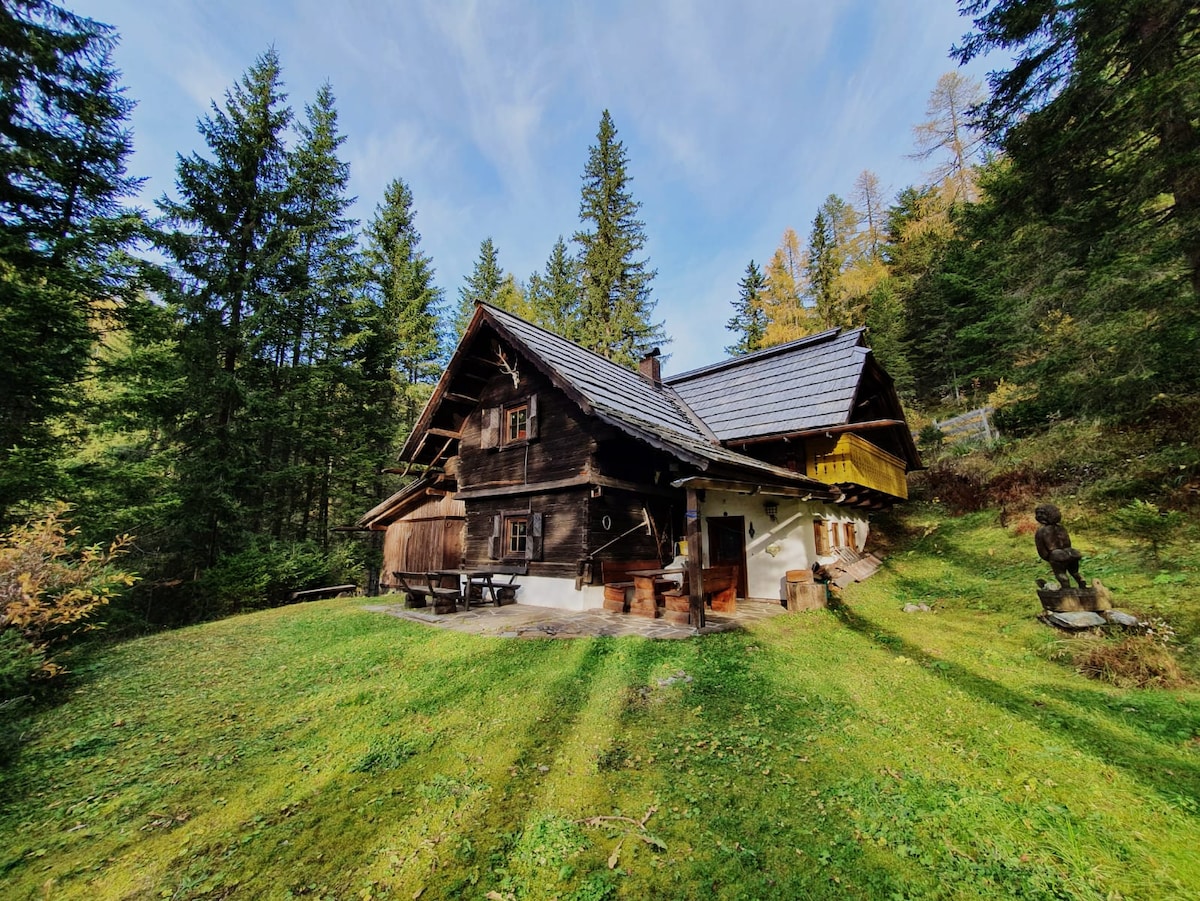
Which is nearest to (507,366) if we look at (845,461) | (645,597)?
(645,597)

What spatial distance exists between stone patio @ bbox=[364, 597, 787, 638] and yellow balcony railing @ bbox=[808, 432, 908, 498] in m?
4.00

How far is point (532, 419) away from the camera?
40.2 ft

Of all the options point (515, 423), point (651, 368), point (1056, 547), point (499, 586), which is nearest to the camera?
point (1056, 547)

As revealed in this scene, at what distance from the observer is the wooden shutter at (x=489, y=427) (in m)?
13.4

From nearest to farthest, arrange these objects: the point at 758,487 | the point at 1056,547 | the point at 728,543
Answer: the point at 1056,547 < the point at 758,487 < the point at 728,543

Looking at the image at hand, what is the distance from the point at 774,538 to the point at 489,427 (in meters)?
8.67

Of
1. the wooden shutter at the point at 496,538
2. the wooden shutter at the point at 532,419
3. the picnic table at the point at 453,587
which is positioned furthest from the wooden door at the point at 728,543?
the wooden shutter at the point at 496,538

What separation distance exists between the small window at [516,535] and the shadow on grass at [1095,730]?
9.06m

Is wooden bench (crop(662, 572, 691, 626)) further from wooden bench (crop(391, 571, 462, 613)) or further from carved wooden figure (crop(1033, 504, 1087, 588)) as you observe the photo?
carved wooden figure (crop(1033, 504, 1087, 588))

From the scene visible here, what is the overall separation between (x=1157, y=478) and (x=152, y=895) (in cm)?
1781

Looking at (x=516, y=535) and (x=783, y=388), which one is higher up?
(x=783, y=388)

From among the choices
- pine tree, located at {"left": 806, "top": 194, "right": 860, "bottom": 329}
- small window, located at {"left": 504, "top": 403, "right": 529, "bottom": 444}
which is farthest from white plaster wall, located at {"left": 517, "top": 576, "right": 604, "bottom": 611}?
pine tree, located at {"left": 806, "top": 194, "right": 860, "bottom": 329}

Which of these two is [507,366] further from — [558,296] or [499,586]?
[558,296]

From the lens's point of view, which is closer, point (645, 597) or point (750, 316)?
point (645, 597)
